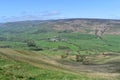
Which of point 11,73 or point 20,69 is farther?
point 20,69

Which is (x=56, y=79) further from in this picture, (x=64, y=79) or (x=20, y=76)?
(x=20, y=76)

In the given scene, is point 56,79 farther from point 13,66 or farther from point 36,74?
point 13,66

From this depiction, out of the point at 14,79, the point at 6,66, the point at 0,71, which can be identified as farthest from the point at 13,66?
the point at 14,79

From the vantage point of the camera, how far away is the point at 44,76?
36469mm

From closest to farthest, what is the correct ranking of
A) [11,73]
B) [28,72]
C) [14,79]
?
[14,79]
[11,73]
[28,72]

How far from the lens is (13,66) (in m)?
39.1

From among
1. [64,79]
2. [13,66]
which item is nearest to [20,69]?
[13,66]

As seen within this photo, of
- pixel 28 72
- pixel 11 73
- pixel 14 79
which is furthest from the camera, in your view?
pixel 28 72

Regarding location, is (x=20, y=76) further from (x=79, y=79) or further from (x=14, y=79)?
(x=79, y=79)

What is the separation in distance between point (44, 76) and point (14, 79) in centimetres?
486

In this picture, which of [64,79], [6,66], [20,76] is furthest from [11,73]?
[64,79]

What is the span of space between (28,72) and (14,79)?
5.16m

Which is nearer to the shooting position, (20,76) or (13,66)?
(20,76)

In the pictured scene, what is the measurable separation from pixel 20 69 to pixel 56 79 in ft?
18.5
